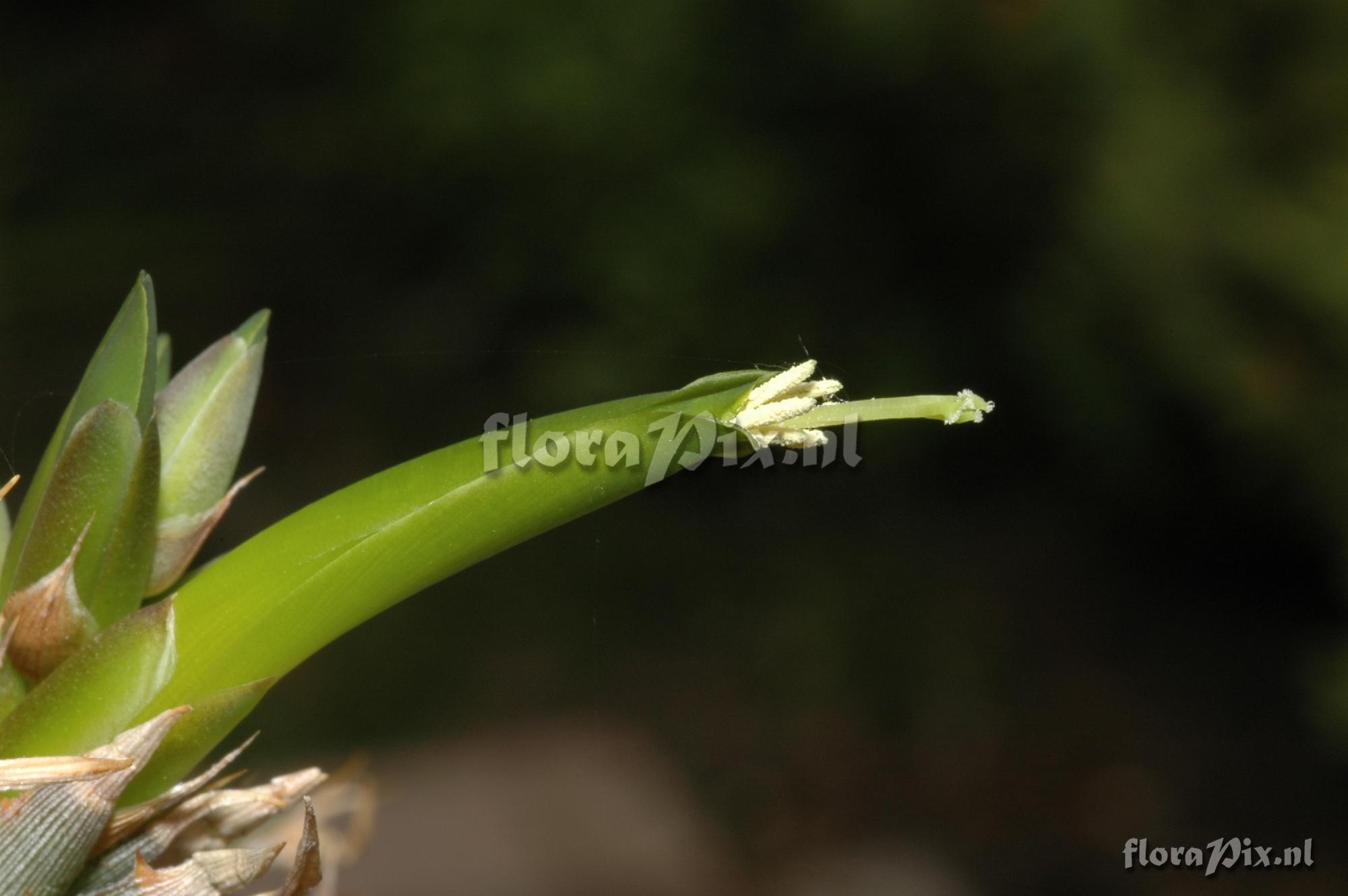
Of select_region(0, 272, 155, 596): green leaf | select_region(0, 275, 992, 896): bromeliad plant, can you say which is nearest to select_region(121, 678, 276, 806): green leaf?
select_region(0, 275, 992, 896): bromeliad plant

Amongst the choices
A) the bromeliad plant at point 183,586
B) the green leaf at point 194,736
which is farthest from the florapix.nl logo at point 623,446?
the green leaf at point 194,736

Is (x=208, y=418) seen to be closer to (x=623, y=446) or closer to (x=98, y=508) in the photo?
(x=98, y=508)

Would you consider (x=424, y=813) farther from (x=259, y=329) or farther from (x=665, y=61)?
(x=259, y=329)

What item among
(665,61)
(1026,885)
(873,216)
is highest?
(665,61)

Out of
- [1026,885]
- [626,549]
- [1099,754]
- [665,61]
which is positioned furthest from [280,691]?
[1099,754]

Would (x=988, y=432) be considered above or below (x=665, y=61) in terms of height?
below

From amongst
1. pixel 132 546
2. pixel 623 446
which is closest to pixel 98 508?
pixel 132 546
